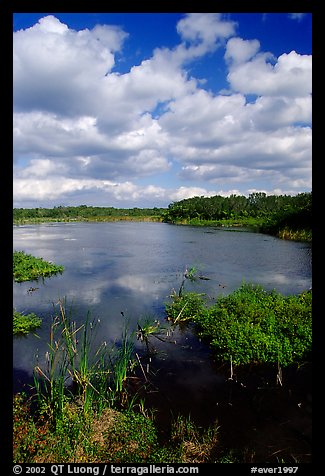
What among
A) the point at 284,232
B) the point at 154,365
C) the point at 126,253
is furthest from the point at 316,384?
the point at 284,232

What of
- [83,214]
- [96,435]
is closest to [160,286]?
[96,435]

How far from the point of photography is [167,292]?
12.8m

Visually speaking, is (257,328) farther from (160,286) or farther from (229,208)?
(229,208)

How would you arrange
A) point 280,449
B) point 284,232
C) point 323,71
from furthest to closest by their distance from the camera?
point 284,232 → point 280,449 → point 323,71

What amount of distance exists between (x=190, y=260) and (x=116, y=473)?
1703cm

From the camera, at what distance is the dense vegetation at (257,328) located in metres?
6.71

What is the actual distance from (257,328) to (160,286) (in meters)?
7.00

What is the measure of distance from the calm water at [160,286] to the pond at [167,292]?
0.02 meters

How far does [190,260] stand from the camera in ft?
65.5

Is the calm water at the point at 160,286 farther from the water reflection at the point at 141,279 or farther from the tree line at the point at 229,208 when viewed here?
the tree line at the point at 229,208

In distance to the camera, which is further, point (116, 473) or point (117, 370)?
point (117, 370)

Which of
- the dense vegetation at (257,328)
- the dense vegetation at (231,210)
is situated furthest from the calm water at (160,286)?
the dense vegetation at (231,210)

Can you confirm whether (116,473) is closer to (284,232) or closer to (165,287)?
(165,287)
